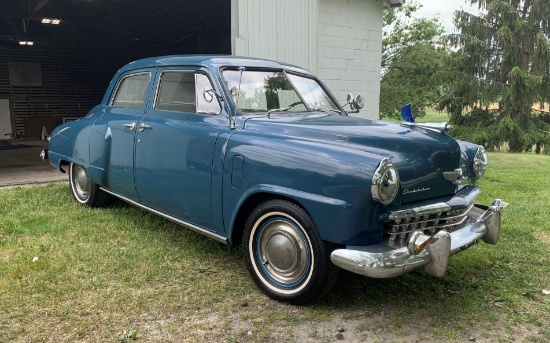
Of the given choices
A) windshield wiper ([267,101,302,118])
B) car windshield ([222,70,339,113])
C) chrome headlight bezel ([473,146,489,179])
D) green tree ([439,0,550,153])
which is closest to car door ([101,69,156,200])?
car windshield ([222,70,339,113])

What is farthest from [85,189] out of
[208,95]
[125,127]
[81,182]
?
[208,95]

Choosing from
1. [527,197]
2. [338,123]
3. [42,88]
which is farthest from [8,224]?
[42,88]

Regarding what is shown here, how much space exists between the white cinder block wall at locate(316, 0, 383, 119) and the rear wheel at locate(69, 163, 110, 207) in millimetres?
5080

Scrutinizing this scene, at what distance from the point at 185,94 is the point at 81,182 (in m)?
2.33

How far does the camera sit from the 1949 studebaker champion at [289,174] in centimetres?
262

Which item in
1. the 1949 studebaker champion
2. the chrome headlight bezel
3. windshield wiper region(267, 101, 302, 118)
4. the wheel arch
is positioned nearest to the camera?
the 1949 studebaker champion

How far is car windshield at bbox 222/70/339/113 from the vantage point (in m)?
3.63

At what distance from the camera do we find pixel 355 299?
3.12 metres

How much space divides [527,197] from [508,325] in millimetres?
3901

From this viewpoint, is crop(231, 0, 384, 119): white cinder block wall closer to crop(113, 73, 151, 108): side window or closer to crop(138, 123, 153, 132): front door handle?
crop(113, 73, 151, 108): side window

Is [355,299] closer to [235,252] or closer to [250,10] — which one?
[235,252]

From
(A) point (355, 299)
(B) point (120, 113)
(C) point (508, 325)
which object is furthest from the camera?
(B) point (120, 113)

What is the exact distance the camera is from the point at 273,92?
3842mm

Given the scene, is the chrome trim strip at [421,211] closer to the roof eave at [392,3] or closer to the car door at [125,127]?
the car door at [125,127]
